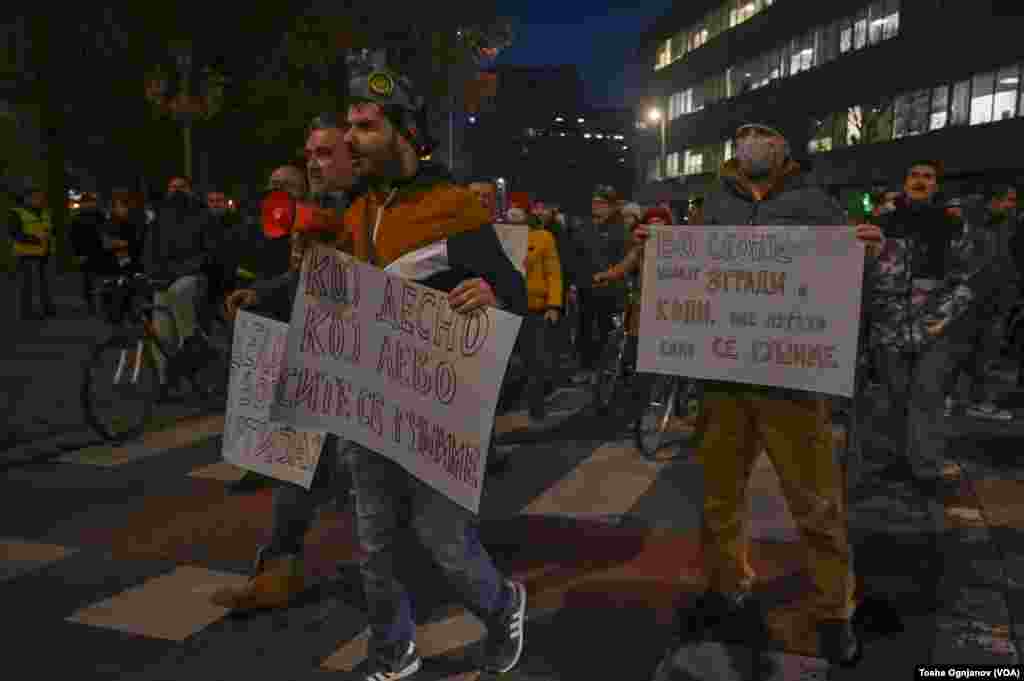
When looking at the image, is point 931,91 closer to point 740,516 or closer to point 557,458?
point 557,458

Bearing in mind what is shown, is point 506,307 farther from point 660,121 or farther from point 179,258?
point 660,121

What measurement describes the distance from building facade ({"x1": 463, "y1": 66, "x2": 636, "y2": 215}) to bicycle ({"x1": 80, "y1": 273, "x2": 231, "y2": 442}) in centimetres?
10787

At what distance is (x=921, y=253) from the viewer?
239 inches

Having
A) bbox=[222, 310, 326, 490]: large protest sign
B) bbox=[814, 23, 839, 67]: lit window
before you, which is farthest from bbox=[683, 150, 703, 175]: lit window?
bbox=[222, 310, 326, 490]: large protest sign

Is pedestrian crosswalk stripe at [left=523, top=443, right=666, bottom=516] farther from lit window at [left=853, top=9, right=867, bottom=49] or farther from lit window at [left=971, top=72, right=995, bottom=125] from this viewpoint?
lit window at [left=853, top=9, right=867, bottom=49]

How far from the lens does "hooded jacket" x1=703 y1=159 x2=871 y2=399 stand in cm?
393

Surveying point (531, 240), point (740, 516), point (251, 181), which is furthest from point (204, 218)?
point (251, 181)

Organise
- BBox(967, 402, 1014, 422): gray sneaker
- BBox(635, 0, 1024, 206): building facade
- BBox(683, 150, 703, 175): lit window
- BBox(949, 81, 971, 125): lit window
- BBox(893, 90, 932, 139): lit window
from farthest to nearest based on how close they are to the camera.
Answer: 1. BBox(683, 150, 703, 175): lit window
2. BBox(893, 90, 932, 139): lit window
3. BBox(949, 81, 971, 125): lit window
4. BBox(635, 0, 1024, 206): building facade
5. BBox(967, 402, 1014, 422): gray sneaker

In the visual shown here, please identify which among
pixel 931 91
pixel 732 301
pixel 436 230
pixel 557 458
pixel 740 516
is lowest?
pixel 557 458

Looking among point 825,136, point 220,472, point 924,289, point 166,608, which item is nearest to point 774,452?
point 166,608

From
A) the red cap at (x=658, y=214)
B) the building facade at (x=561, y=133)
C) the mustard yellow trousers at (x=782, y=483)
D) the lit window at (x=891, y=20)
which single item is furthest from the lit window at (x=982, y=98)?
the building facade at (x=561, y=133)

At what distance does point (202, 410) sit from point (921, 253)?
6.15 metres

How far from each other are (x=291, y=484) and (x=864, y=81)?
43.6 meters

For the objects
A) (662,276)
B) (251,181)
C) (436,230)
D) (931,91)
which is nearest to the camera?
(436,230)
